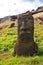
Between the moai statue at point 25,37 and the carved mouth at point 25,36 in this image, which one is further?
the carved mouth at point 25,36

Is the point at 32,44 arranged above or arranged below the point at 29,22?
below

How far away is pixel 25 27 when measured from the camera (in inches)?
664

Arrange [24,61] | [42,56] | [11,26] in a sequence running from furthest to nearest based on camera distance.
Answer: [11,26]
[42,56]
[24,61]

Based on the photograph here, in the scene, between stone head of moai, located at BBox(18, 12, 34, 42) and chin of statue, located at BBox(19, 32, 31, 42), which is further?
chin of statue, located at BBox(19, 32, 31, 42)

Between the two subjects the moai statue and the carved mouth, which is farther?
the carved mouth

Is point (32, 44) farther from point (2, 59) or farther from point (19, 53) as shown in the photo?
point (2, 59)

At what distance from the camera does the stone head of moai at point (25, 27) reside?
16781 mm

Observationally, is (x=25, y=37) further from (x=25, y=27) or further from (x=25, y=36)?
(x=25, y=27)

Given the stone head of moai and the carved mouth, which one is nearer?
the stone head of moai

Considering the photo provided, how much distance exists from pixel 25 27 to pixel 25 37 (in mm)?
623

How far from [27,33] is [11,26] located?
67.4 ft

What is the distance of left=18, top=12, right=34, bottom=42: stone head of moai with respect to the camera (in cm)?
1678

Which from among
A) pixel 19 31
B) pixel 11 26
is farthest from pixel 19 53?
pixel 11 26

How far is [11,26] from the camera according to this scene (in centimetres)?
3744
